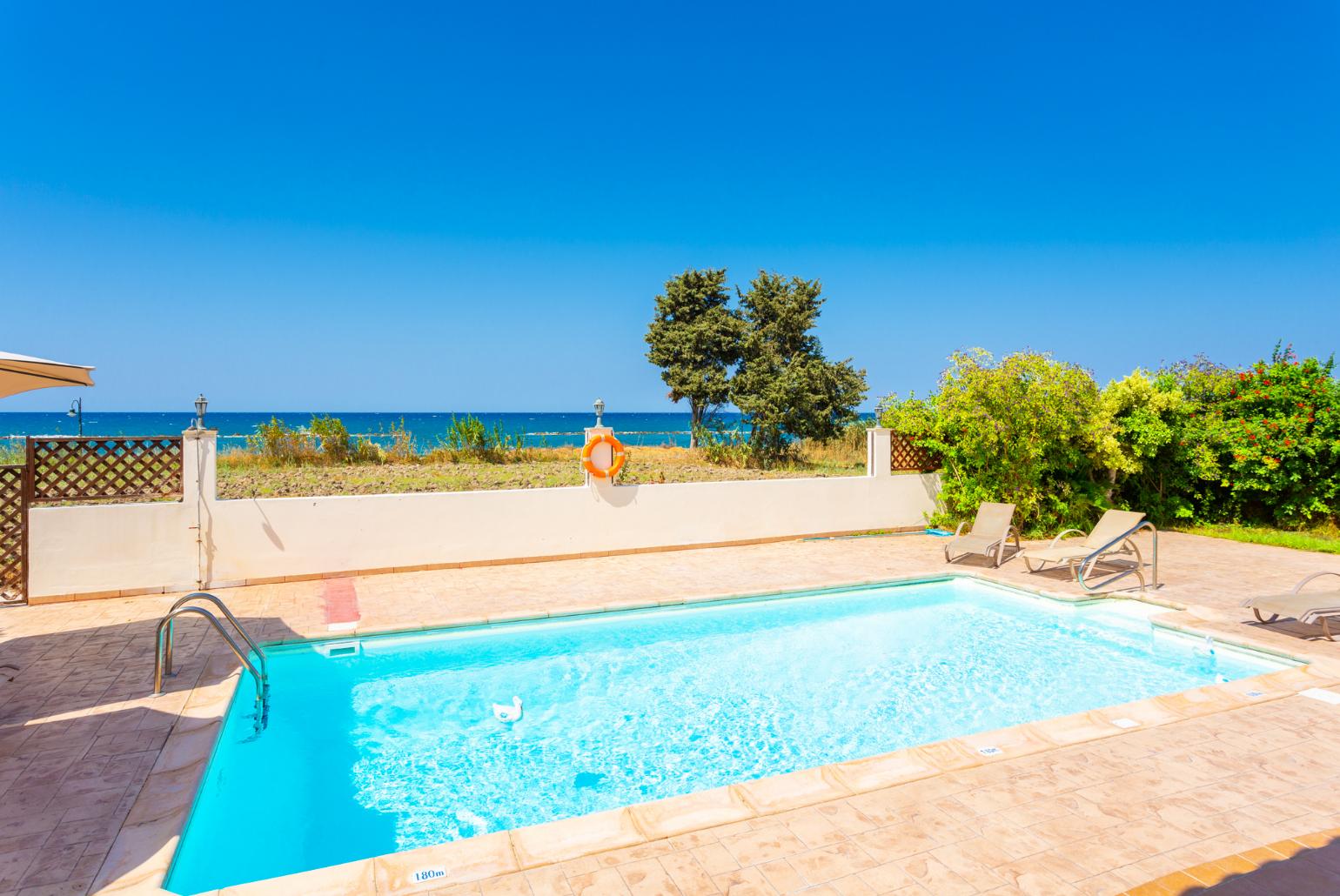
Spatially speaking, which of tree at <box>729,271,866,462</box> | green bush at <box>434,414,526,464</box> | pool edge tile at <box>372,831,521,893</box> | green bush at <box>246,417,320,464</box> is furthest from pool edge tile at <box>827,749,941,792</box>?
tree at <box>729,271,866,462</box>

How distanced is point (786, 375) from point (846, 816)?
1645 centimetres

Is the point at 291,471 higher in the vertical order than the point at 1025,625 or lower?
higher

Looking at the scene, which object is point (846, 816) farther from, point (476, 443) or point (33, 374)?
point (476, 443)

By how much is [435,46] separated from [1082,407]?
48.1 ft

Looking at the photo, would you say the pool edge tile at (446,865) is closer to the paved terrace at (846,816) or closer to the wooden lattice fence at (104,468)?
the paved terrace at (846,816)

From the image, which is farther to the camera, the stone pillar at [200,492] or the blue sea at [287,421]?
the blue sea at [287,421]

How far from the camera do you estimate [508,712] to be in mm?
4949

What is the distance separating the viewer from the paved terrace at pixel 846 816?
2.54m

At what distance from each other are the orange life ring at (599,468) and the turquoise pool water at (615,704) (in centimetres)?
248

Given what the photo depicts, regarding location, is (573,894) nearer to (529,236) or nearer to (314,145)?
(314,145)

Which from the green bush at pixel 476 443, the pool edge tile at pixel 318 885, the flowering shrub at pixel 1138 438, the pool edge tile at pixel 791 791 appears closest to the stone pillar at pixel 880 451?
the flowering shrub at pixel 1138 438

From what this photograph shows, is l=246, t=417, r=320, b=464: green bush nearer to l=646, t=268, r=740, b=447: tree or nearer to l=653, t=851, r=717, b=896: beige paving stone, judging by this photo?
l=646, t=268, r=740, b=447: tree

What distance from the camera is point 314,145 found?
17.6 m

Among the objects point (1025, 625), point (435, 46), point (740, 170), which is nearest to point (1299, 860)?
point (1025, 625)
